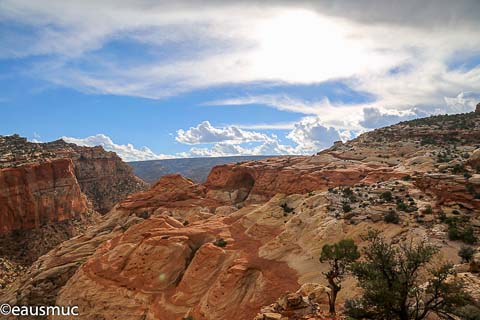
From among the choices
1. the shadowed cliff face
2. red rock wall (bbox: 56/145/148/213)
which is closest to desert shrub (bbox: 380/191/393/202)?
the shadowed cliff face

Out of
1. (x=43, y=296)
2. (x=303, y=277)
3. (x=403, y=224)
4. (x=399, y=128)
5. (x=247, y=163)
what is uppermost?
(x=399, y=128)

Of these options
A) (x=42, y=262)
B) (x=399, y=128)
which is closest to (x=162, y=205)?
(x=42, y=262)

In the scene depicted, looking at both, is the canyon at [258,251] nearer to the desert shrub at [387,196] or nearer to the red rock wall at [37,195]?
the desert shrub at [387,196]

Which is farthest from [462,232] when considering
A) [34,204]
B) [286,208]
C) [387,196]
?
[34,204]

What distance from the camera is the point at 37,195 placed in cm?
8338

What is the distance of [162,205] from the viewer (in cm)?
6831

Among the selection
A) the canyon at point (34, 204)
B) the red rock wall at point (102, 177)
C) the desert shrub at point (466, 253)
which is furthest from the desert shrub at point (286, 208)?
the red rock wall at point (102, 177)

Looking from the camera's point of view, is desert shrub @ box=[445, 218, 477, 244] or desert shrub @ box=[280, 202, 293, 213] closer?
desert shrub @ box=[445, 218, 477, 244]

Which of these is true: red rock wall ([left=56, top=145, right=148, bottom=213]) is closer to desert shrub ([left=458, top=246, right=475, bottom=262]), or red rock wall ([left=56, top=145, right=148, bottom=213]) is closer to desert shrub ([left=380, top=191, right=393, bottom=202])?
desert shrub ([left=380, top=191, right=393, bottom=202])

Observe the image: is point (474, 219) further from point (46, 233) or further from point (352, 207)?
point (46, 233)

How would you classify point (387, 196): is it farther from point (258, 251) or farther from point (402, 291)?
point (402, 291)

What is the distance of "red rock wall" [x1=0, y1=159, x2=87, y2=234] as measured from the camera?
251 ft

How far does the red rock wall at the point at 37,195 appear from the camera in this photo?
251ft

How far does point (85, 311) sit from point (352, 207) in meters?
27.8
